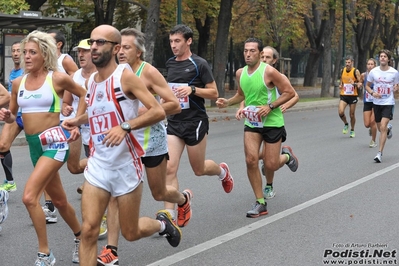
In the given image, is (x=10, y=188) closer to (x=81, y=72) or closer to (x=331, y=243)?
(x=81, y=72)

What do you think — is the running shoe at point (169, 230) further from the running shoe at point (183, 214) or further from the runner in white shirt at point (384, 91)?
the runner in white shirt at point (384, 91)

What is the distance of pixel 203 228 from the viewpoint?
25.1ft

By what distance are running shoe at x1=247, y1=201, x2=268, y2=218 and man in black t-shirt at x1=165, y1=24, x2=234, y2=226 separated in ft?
2.49

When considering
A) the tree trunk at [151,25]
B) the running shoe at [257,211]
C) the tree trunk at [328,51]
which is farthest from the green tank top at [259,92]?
the tree trunk at [328,51]

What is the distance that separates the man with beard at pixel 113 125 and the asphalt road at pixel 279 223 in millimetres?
1102

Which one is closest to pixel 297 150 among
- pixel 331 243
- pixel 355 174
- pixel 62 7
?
pixel 355 174

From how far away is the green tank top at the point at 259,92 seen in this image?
27.6ft

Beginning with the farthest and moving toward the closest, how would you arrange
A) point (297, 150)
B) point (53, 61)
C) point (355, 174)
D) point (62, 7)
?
point (62, 7) → point (297, 150) → point (355, 174) → point (53, 61)

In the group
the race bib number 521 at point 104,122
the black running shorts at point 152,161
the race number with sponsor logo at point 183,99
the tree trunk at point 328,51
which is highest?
the race bib number 521 at point 104,122

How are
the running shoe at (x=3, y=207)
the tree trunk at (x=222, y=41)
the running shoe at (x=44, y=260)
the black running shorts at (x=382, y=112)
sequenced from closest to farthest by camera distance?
the running shoe at (x=44, y=260) → the running shoe at (x=3, y=207) → the black running shorts at (x=382, y=112) → the tree trunk at (x=222, y=41)

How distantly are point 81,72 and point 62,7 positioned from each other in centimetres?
2595

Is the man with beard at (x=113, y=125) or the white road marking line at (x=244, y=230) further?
the white road marking line at (x=244, y=230)

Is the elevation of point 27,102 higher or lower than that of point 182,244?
higher

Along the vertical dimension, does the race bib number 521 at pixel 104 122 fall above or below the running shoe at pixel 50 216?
above
